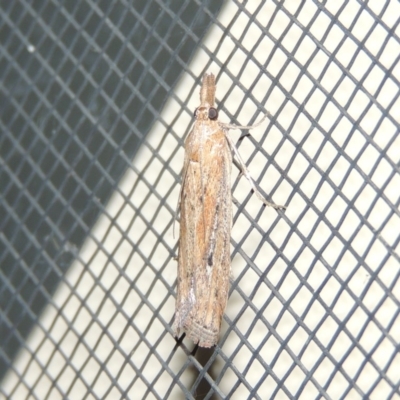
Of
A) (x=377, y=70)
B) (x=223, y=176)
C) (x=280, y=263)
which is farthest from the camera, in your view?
(x=280, y=263)

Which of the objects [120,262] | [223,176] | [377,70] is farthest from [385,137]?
[120,262]

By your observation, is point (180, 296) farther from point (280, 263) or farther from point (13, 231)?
point (13, 231)

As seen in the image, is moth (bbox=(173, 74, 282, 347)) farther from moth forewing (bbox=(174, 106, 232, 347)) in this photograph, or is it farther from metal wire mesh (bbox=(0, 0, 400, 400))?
metal wire mesh (bbox=(0, 0, 400, 400))

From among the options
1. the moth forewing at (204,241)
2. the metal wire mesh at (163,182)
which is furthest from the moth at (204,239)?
the metal wire mesh at (163,182)

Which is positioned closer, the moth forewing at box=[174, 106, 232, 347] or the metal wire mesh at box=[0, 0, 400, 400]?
the moth forewing at box=[174, 106, 232, 347]

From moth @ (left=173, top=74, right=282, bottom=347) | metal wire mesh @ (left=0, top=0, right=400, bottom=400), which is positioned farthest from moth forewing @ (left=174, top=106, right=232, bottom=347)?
metal wire mesh @ (left=0, top=0, right=400, bottom=400)

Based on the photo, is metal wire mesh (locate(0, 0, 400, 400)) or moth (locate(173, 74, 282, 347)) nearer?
moth (locate(173, 74, 282, 347))
